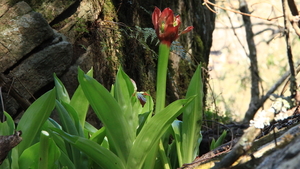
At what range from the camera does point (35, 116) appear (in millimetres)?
1628

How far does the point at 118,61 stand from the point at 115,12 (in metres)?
0.39

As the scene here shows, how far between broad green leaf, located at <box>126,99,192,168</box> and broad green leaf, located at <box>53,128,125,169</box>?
2.4 inches

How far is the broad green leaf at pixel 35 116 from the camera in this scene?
1.62 meters

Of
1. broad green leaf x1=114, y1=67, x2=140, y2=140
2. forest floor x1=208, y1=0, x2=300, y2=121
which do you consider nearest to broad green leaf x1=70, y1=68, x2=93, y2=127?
broad green leaf x1=114, y1=67, x2=140, y2=140

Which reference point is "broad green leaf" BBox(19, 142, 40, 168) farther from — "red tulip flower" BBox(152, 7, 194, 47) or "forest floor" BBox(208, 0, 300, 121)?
"forest floor" BBox(208, 0, 300, 121)

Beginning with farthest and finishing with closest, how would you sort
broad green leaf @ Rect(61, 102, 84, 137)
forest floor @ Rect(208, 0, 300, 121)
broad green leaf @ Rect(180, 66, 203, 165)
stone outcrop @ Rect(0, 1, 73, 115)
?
forest floor @ Rect(208, 0, 300, 121) → stone outcrop @ Rect(0, 1, 73, 115) → broad green leaf @ Rect(180, 66, 203, 165) → broad green leaf @ Rect(61, 102, 84, 137)

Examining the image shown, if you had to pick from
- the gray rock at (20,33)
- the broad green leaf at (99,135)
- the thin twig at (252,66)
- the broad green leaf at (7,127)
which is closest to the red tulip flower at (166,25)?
the broad green leaf at (99,135)

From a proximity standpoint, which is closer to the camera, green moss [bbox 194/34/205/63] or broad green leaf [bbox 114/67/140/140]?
broad green leaf [bbox 114/67/140/140]

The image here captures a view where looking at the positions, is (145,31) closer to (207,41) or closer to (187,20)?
(187,20)

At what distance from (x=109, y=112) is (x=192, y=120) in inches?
19.4

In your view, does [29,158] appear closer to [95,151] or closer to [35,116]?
[35,116]

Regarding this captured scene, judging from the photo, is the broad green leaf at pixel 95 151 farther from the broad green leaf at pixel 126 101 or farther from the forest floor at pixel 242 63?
the forest floor at pixel 242 63

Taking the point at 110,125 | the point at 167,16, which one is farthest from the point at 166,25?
the point at 110,125

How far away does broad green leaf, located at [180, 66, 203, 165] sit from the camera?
1.82 m
